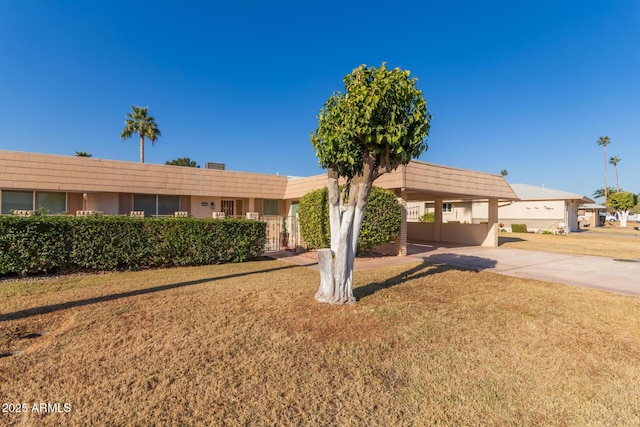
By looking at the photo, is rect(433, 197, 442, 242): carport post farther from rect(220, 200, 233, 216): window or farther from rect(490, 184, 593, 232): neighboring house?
rect(490, 184, 593, 232): neighboring house

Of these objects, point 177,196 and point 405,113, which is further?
point 177,196

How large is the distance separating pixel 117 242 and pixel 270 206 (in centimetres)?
1104

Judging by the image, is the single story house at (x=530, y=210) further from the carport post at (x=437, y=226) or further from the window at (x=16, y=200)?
the window at (x=16, y=200)

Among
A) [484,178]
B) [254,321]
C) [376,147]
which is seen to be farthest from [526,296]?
[484,178]

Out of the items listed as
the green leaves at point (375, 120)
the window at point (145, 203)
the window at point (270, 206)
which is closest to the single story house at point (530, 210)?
the window at point (270, 206)

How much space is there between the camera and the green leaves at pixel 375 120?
16.1ft

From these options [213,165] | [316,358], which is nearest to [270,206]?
[213,165]

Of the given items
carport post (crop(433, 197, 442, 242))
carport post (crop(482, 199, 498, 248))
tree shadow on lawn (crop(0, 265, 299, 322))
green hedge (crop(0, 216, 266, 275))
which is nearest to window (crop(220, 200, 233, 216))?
green hedge (crop(0, 216, 266, 275))

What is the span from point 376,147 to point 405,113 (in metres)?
0.71

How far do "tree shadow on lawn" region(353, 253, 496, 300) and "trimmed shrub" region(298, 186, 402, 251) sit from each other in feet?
5.70

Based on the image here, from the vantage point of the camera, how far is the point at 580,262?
11055 mm

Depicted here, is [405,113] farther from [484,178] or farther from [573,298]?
[484,178]

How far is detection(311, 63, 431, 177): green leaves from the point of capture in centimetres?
489

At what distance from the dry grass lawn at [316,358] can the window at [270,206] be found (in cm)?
1255
